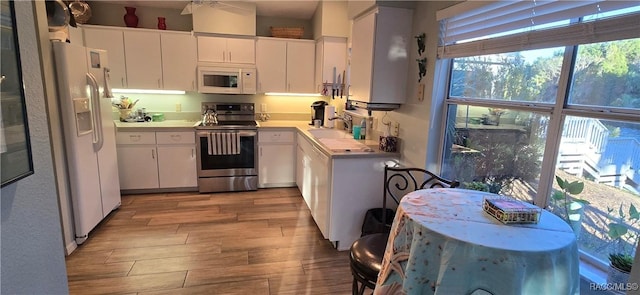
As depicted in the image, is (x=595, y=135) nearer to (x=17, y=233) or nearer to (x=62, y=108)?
(x=17, y=233)

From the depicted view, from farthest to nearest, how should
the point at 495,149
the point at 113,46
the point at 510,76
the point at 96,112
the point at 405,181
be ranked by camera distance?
the point at 113,46 → the point at 96,112 → the point at 405,181 → the point at 495,149 → the point at 510,76

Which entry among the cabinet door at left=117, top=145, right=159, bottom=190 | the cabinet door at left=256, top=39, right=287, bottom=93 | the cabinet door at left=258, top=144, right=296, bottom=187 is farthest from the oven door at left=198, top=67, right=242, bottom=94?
the cabinet door at left=117, top=145, right=159, bottom=190

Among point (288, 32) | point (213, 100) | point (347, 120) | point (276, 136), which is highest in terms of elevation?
point (288, 32)

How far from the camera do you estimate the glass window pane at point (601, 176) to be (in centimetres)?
135

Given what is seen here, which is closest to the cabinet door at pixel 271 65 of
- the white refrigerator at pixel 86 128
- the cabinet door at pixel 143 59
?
the cabinet door at pixel 143 59

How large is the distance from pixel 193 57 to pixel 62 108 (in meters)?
1.76

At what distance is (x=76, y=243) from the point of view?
278 cm

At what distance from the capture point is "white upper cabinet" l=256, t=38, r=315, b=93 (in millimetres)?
4316

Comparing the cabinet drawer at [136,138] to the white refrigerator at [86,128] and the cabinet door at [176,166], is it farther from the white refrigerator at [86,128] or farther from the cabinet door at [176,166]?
the white refrigerator at [86,128]

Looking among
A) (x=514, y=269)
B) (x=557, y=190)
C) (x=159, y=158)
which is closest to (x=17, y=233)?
(x=514, y=269)

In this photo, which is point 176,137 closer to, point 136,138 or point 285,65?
point 136,138

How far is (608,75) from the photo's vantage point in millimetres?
1406

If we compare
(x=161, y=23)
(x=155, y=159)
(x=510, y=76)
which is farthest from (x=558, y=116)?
(x=161, y=23)

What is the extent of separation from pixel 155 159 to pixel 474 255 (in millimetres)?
3817
